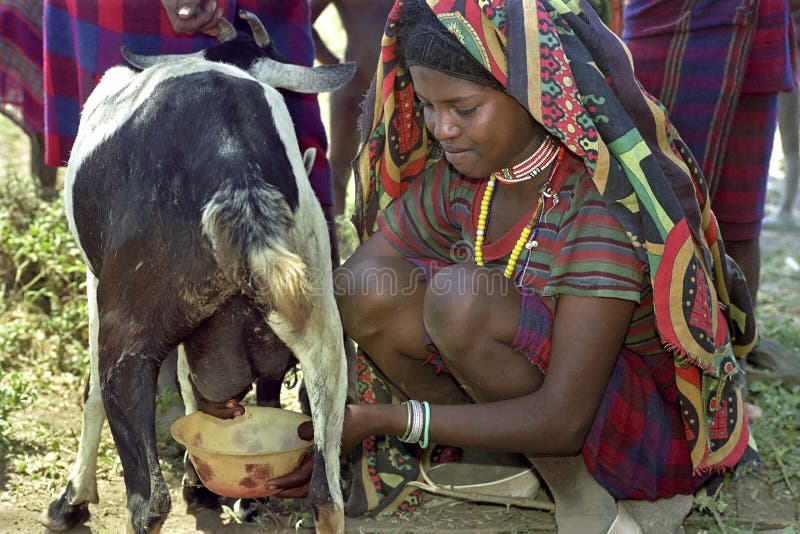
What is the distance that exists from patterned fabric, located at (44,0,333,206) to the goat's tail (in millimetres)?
1082

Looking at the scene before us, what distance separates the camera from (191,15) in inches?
107

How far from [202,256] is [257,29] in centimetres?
93

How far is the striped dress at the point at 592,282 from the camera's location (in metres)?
2.27

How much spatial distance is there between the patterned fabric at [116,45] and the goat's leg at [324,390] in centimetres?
116

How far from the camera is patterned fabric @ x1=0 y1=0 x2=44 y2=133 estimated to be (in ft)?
13.3

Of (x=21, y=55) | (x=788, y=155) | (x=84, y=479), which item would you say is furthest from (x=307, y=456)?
(x=788, y=155)

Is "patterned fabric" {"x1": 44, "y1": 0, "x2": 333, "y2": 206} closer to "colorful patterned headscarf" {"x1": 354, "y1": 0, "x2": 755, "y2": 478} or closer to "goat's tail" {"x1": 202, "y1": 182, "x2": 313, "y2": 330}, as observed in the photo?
"colorful patterned headscarf" {"x1": 354, "y1": 0, "x2": 755, "y2": 478}

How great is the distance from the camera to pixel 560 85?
2156 millimetres

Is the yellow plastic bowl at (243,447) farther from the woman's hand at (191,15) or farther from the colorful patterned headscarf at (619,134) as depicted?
the woman's hand at (191,15)

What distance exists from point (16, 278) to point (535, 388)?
7.97 feet

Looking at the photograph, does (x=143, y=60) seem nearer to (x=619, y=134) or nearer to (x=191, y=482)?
(x=191, y=482)

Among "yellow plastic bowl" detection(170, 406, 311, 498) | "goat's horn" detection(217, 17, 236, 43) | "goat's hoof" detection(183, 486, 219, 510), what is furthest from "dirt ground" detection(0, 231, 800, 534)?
"goat's horn" detection(217, 17, 236, 43)

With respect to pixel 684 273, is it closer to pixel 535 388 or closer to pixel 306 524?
pixel 535 388

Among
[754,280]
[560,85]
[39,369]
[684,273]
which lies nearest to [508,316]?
[684,273]
